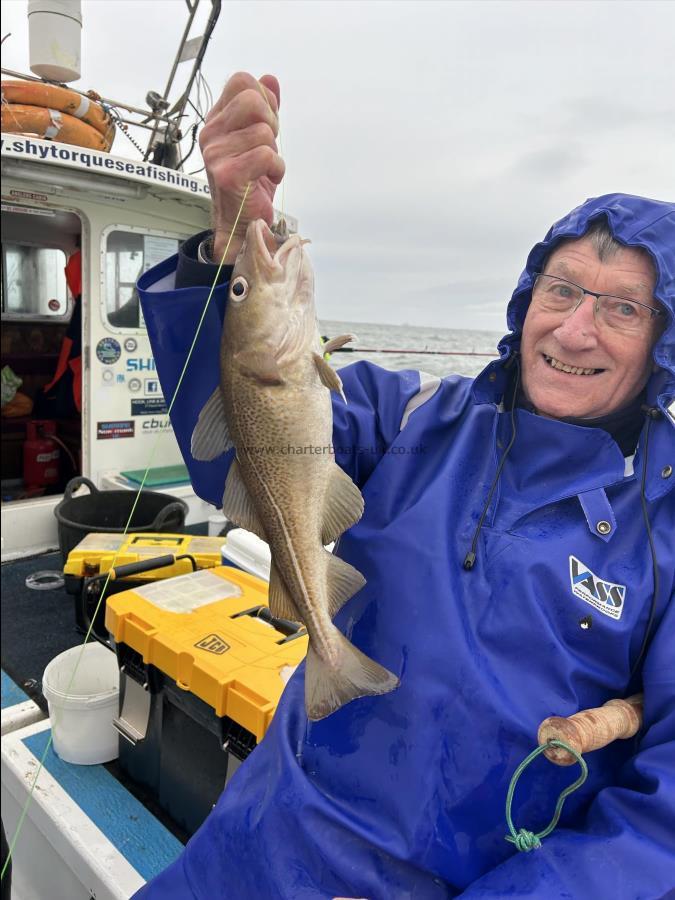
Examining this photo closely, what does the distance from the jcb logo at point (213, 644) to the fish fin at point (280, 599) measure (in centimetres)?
102

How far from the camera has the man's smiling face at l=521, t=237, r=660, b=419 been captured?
1736 millimetres

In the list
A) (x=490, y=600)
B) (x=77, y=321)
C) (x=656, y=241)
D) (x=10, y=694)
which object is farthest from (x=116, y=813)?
(x=77, y=321)

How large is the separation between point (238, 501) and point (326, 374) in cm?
43

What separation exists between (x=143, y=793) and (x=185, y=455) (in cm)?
194

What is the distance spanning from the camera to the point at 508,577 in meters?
1.62

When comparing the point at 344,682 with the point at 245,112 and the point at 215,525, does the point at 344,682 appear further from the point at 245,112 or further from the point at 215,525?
the point at 215,525

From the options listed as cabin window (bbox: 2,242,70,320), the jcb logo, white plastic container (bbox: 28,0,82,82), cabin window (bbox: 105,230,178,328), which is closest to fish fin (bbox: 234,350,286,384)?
the jcb logo

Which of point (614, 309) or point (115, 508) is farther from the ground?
point (614, 309)

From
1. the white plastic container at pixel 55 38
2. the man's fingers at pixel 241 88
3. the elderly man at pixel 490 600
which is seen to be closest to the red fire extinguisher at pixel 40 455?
the white plastic container at pixel 55 38

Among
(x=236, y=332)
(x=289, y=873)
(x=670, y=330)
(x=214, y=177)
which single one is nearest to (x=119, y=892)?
(x=289, y=873)

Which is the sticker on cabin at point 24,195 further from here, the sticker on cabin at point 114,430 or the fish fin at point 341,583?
the fish fin at point 341,583

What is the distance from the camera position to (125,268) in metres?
6.30

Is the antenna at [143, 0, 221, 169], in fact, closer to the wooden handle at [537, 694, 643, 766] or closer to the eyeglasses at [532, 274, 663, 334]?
the eyeglasses at [532, 274, 663, 334]

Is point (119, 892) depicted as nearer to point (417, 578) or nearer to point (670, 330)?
point (417, 578)
